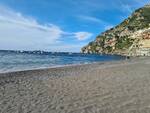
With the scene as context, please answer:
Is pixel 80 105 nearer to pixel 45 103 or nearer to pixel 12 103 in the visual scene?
pixel 45 103

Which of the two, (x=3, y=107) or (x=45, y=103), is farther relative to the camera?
(x=45, y=103)

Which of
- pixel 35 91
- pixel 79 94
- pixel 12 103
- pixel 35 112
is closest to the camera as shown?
pixel 35 112

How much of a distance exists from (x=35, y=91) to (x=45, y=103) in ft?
15.6

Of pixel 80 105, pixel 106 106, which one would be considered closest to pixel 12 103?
pixel 80 105

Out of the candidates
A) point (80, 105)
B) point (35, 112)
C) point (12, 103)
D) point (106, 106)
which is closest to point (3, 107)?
point (12, 103)

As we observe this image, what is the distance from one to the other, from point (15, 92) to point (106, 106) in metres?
7.72

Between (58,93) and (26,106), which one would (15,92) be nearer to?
(58,93)

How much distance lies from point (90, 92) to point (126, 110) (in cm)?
583

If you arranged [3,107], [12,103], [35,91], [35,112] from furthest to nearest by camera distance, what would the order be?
[35,91]
[12,103]
[3,107]
[35,112]

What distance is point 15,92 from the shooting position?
19688 mm

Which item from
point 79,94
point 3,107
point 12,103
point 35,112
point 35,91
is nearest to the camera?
point 35,112

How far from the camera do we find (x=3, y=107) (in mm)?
14531

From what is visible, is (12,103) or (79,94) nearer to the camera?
(12,103)

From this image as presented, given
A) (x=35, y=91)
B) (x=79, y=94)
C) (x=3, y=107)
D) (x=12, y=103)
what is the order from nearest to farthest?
(x=3, y=107) < (x=12, y=103) < (x=79, y=94) < (x=35, y=91)
